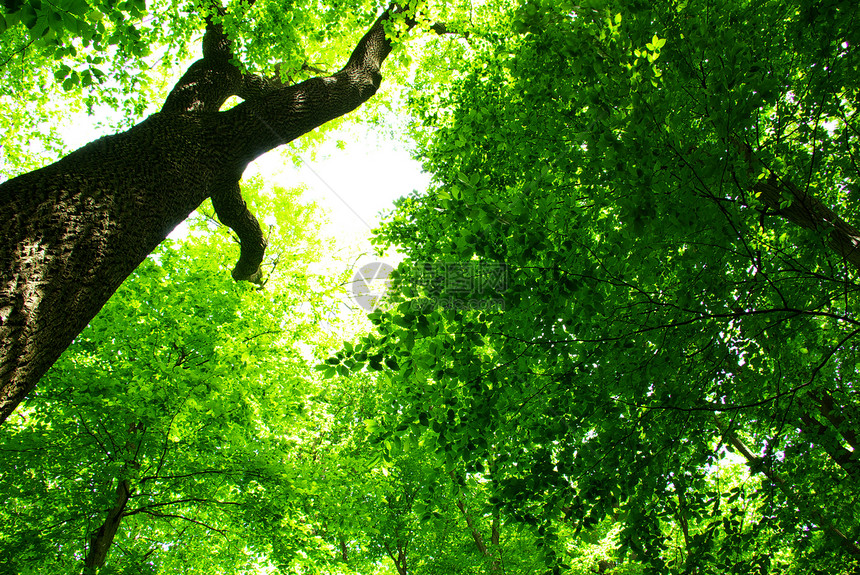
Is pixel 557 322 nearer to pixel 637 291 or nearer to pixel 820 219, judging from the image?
pixel 637 291

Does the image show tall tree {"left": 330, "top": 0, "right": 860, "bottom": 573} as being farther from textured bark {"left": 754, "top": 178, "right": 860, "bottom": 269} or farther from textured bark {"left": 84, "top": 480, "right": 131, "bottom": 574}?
textured bark {"left": 84, "top": 480, "right": 131, "bottom": 574}

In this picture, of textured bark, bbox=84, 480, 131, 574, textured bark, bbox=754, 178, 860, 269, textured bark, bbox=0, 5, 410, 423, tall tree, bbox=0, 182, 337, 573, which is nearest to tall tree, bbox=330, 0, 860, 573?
textured bark, bbox=754, 178, 860, 269

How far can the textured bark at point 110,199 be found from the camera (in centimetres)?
212

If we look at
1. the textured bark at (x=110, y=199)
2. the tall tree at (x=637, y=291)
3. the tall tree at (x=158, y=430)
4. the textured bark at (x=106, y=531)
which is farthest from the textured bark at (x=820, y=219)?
the textured bark at (x=106, y=531)

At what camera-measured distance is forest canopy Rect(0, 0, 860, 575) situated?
2.34 meters

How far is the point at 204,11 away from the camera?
513cm

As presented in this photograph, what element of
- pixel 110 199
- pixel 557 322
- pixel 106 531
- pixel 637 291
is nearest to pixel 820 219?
pixel 637 291

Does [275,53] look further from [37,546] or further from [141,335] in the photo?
[37,546]

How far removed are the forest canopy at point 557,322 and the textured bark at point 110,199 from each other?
27.1 inches

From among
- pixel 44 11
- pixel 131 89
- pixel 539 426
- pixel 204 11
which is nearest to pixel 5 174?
pixel 131 89

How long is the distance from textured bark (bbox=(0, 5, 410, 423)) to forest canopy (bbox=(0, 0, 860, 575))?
27.1 inches

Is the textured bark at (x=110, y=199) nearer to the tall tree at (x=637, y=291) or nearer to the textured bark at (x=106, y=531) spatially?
the tall tree at (x=637, y=291)

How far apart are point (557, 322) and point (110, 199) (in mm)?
2938

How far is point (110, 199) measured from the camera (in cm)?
269
